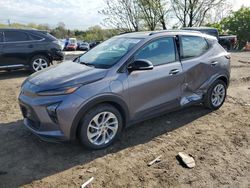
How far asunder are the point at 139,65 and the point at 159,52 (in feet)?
2.31

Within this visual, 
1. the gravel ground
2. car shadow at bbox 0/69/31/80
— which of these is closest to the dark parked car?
car shadow at bbox 0/69/31/80

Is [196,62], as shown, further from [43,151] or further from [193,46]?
[43,151]

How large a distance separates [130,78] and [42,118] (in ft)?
4.53

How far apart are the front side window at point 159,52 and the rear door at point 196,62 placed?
0.26m

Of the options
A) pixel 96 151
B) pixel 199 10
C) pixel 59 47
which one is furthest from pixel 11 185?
pixel 199 10

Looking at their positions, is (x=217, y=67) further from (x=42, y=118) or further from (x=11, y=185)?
(x=11, y=185)

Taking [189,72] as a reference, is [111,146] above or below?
below

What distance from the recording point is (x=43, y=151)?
13.7 feet

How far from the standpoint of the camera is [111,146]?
4.36m

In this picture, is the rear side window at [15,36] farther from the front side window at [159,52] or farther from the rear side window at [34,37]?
the front side window at [159,52]

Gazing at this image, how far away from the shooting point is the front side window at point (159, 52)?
4648mm

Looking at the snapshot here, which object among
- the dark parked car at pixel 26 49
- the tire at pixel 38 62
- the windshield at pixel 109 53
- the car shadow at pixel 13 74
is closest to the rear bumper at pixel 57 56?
the dark parked car at pixel 26 49

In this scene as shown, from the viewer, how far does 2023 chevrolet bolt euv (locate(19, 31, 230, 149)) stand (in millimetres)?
3906

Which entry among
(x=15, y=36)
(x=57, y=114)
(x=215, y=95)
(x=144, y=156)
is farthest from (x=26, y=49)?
(x=144, y=156)
